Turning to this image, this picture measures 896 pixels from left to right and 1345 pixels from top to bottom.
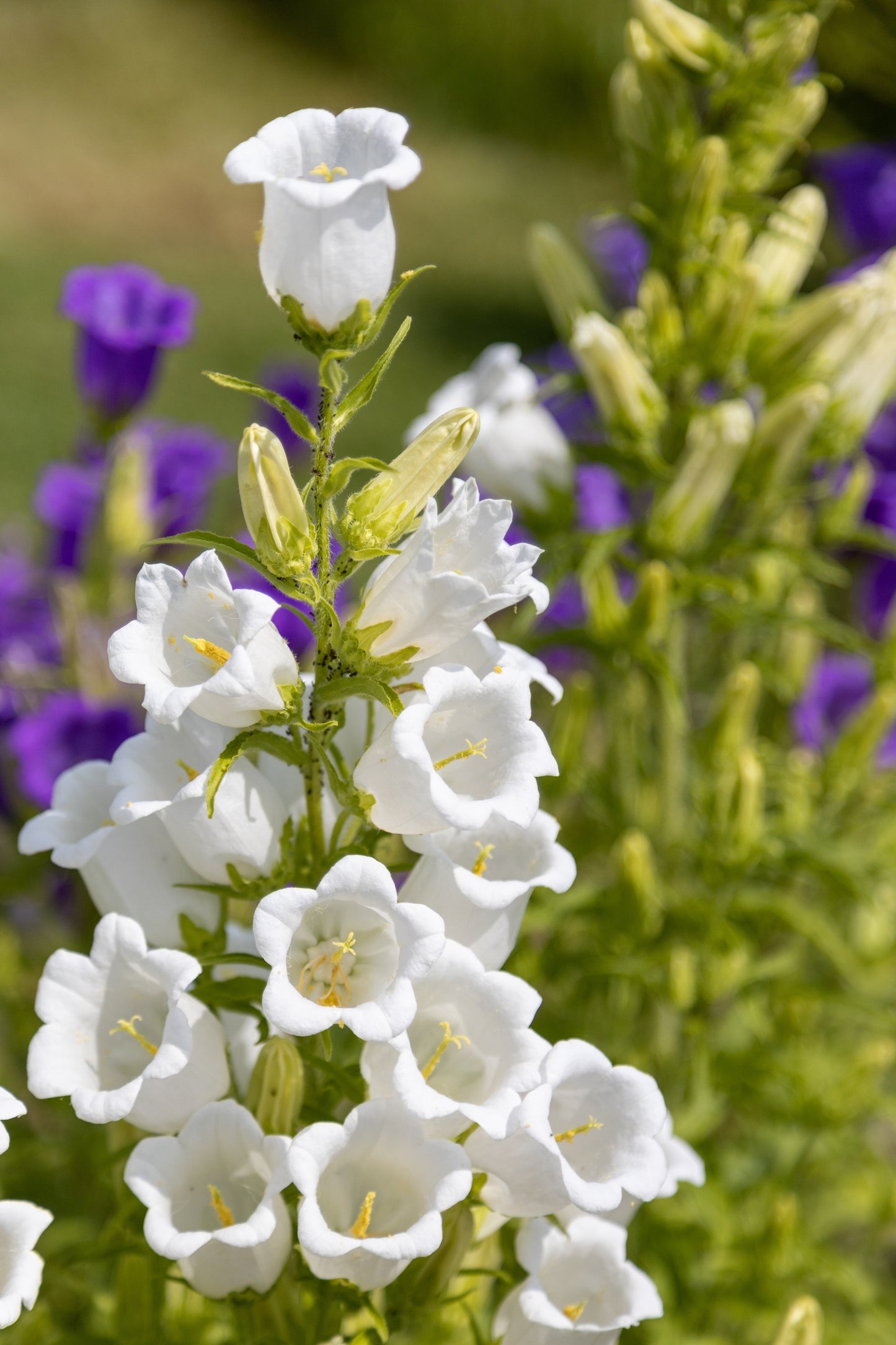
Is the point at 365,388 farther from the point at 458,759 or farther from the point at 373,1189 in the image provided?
the point at 373,1189

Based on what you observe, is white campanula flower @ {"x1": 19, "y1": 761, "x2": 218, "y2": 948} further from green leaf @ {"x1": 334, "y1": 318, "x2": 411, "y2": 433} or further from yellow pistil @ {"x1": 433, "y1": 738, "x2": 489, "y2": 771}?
green leaf @ {"x1": 334, "y1": 318, "x2": 411, "y2": 433}

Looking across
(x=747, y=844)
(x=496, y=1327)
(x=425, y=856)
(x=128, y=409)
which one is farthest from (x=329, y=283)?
(x=128, y=409)

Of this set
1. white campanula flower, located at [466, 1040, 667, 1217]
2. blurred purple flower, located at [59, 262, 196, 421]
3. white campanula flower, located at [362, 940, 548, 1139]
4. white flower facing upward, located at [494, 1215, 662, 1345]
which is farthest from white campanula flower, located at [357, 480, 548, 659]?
blurred purple flower, located at [59, 262, 196, 421]

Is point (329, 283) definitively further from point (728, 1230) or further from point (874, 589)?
point (874, 589)

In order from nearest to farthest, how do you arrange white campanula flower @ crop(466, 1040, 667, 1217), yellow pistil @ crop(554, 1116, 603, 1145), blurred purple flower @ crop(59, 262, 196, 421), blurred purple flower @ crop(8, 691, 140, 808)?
white campanula flower @ crop(466, 1040, 667, 1217), yellow pistil @ crop(554, 1116, 603, 1145), blurred purple flower @ crop(8, 691, 140, 808), blurred purple flower @ crop(59, 262, 196, 421)

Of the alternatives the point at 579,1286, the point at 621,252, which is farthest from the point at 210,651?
the point at 621,252
